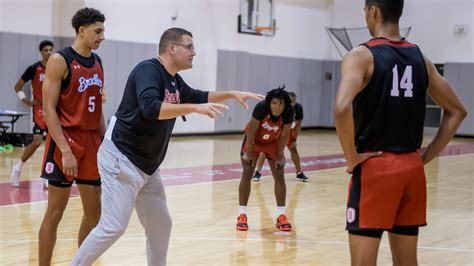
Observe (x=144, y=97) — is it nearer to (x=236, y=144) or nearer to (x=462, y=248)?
(x=462, y=248)

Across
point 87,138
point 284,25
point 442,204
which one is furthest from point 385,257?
point 284,25

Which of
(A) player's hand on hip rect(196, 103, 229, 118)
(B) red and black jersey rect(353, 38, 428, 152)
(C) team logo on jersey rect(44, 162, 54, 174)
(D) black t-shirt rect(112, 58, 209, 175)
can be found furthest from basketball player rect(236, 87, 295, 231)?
(B) red and black jersey rect(353, 38, 428, 152)

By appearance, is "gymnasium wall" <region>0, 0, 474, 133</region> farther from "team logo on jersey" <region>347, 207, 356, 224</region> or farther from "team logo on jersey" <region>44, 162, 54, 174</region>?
"team logo on jersey" <region>347, 207, 356, 224</region>

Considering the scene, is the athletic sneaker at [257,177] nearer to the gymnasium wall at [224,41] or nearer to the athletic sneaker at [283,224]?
the athletic sneaker at [283,224]

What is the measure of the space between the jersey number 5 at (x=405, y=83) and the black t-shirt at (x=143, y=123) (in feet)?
5.14

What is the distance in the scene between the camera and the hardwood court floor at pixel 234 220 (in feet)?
23.8

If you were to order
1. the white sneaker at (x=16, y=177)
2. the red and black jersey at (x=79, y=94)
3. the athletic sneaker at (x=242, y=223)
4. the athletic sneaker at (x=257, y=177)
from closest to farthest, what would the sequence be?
the red and black jersey at (x=79, y=94) → the athletic sneaker at (x=242, y=223) → the white sneaker at (x=16, y=177) → the athletic sneaker at (x=257, y=177)

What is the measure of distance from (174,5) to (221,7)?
209 cm

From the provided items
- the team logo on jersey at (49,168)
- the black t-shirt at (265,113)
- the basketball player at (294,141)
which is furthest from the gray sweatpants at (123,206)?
the basketball player at (294,141)

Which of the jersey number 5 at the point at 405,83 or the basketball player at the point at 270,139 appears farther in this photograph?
the basketball player at the point at 270,139

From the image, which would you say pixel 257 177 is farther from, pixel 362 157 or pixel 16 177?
pixel 362 157

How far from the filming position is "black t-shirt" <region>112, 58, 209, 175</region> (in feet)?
16.0

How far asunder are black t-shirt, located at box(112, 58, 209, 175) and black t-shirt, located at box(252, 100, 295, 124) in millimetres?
3391

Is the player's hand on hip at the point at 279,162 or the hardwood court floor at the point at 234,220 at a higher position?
the player's hand on hip at the point at 279,162
